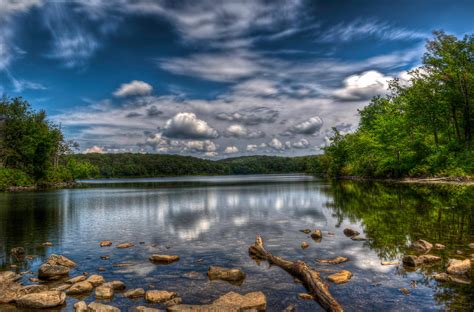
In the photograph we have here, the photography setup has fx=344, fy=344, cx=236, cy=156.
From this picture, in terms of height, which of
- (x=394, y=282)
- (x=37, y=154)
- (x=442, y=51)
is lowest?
(x=394, y=282)

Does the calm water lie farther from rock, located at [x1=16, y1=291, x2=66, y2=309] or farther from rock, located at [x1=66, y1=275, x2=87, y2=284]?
rock, located at [x1=66, y1=275, x2=87, y2=284]

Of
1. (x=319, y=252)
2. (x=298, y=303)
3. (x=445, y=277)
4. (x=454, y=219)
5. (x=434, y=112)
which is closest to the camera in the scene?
(x=298, y=303)

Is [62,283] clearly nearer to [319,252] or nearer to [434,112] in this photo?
[319,252]

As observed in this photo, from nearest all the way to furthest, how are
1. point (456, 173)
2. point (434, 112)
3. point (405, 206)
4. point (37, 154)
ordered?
point (405, 206) → point (456, 173) → point (434, 112) → point (37, 154)

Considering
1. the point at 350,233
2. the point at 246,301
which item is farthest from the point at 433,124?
the point at 246,301

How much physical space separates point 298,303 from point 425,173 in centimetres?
7251

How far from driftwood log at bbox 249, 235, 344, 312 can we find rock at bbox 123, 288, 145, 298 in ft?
19.8

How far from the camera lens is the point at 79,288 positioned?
12.7 meters

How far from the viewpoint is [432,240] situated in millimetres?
19359

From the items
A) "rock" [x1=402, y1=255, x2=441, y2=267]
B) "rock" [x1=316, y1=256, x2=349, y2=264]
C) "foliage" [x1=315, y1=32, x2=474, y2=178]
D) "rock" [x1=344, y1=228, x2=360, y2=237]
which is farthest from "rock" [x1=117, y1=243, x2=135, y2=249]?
"foliage" [x1=315, y1=32, x2=474, y2=178]

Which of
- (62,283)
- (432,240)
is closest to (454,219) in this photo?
(432,240)

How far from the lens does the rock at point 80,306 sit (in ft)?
35.0

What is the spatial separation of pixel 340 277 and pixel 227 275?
448 cm

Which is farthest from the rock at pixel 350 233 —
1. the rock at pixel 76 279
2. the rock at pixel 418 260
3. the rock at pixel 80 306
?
the rock at pixel 80 306
